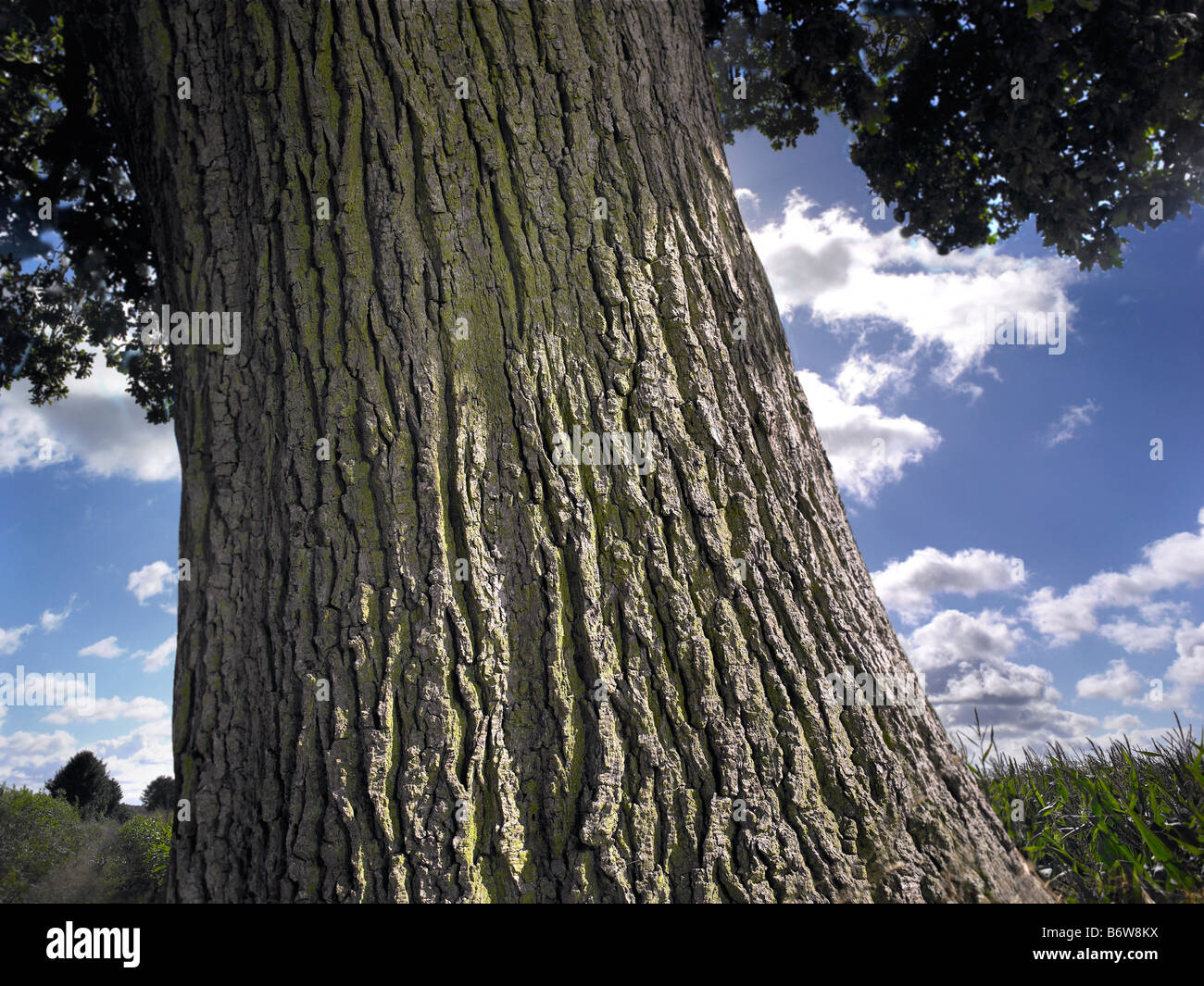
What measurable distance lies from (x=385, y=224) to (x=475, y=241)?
1.02 ft

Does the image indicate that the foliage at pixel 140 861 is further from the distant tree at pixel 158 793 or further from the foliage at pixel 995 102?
the foliage at pixel 995 102

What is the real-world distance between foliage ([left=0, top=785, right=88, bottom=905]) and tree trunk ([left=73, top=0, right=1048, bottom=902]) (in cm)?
728

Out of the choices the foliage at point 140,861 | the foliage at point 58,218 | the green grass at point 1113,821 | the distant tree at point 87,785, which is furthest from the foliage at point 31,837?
the green grass at point 1113,821

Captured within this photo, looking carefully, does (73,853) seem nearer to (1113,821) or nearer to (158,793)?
(158,793)

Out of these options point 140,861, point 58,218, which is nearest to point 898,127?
point 58,218

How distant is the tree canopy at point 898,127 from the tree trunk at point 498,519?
157 inches

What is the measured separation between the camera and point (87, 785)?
10531mm

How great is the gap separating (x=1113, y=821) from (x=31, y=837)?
991cm

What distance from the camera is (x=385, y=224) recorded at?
248 cm

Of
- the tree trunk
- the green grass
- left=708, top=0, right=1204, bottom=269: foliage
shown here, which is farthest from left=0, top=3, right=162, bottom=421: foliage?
the green grass

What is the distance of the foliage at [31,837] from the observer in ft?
24.0
